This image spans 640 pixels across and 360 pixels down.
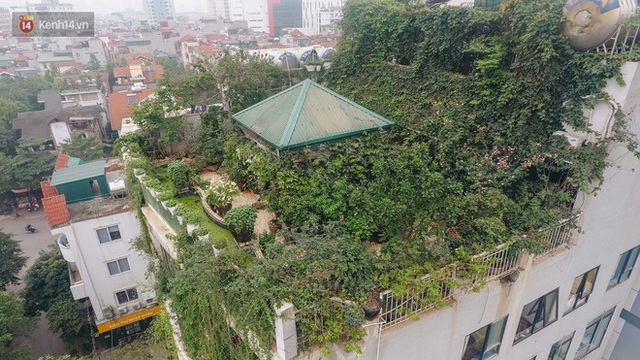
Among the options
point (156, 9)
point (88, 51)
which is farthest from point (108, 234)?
point (156, 9)

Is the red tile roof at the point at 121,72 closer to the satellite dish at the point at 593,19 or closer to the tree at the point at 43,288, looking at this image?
the tree at the point at 43,288

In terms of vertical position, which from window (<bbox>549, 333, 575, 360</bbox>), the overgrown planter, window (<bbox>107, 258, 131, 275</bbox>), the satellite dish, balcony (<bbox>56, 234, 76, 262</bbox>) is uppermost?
the satellite dish

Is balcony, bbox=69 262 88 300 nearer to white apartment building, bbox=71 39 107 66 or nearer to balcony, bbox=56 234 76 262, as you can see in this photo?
balcony, bbox=56 234 76 262

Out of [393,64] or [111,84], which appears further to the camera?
[111,84]

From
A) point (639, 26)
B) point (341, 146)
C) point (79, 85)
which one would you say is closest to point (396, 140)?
point (341, 146)

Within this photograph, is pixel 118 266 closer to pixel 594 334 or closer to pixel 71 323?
pixel 71 323

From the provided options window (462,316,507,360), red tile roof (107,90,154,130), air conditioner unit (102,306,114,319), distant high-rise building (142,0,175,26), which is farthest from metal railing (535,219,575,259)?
distant high-rise building (142,0,175,26)

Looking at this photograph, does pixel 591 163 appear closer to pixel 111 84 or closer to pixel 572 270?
pixel 572 270
